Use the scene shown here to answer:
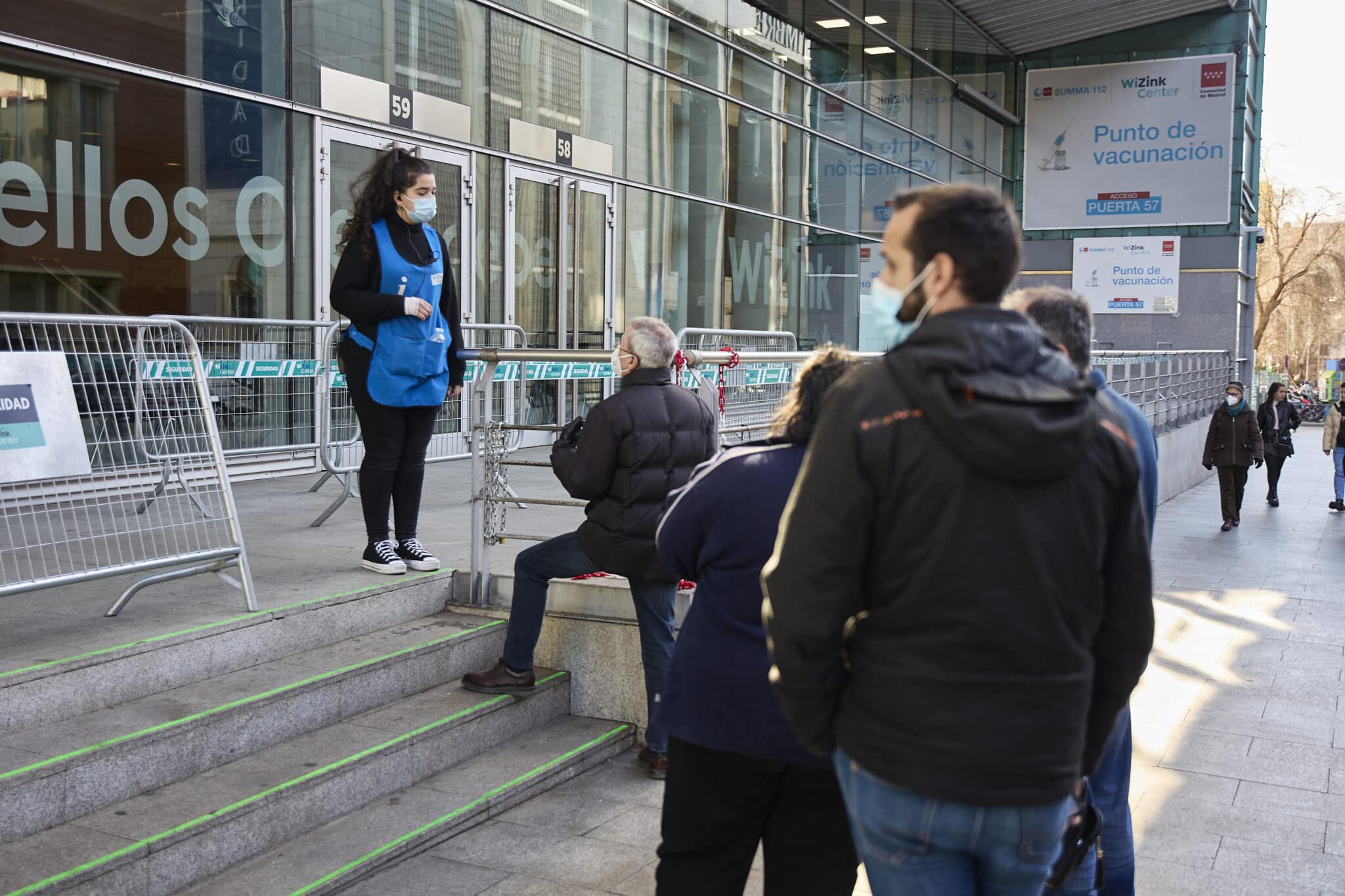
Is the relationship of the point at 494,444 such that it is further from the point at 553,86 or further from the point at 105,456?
Answer: the point at 553,86

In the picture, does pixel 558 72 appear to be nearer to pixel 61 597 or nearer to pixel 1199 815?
pixel 61 597

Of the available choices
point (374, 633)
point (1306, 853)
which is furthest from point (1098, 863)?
point (374, 633)

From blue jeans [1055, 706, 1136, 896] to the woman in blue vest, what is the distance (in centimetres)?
346

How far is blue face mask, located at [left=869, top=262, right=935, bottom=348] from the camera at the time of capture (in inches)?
79.7

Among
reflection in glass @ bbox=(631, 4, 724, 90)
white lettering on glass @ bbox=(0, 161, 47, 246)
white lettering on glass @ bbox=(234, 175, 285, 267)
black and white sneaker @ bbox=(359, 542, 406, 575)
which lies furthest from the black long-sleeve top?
reflection in glass @ bbox=(631, 4, 724, 90)

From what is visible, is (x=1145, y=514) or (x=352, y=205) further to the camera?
(x=352, y=205)

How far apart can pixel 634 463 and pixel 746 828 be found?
1.99m

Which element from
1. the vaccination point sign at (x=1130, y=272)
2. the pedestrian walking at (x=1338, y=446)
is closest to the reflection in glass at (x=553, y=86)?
the pedestrian walking at (x=1338, y=446)

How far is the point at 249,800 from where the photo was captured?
4.01 metres

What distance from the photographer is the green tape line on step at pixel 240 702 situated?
379 centimetres

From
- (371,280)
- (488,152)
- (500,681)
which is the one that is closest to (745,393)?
(371,280)

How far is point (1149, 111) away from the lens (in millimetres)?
28203

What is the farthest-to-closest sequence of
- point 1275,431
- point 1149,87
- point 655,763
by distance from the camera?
1. point 1149,87
2. point 1275,431
3. point 655,763

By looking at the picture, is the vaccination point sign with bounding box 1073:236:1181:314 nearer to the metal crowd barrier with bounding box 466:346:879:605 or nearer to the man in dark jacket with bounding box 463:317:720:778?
the metal crowd barrier with bounding box 466:346:879:605
